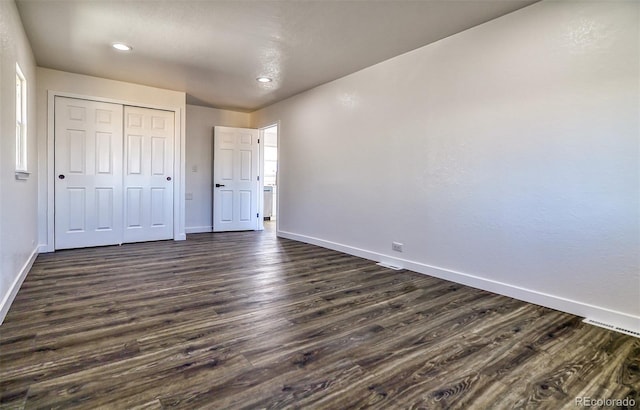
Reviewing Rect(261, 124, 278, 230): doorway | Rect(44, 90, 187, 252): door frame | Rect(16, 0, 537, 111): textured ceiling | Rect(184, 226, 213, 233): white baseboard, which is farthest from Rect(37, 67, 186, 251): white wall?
Rect(261, 124, 278, 230): doorway

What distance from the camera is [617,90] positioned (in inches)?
89.7

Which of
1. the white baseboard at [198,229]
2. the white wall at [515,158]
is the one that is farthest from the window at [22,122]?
the white wall at [515,158]

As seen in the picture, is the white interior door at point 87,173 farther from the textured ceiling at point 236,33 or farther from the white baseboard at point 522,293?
the white baseboard at point 522,293

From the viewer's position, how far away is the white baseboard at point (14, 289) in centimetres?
220

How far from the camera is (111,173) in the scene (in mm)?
4820

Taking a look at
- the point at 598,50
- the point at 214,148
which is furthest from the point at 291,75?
the point at 598,50

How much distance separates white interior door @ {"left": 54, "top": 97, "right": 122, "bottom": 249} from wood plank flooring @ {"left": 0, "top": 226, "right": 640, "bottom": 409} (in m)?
1.65

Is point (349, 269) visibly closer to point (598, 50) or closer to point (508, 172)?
point (508, 172)

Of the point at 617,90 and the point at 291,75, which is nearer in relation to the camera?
the point at 617,90

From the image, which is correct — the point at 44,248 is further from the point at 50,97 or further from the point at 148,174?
the point at 50,97

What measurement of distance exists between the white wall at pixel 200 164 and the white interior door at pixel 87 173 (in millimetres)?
1519

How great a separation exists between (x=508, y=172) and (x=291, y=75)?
2.93 meters

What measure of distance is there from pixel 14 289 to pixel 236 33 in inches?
112

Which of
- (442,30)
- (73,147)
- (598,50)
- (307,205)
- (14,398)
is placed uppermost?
(442,30)
